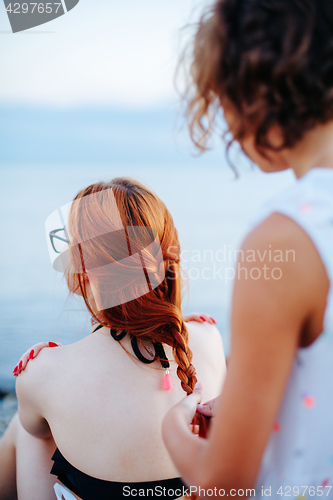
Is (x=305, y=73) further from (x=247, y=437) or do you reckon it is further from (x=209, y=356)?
(x=209, y=356)

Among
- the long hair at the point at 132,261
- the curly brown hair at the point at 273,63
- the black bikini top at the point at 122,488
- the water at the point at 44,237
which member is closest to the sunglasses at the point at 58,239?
the long hair at the point at 132,261

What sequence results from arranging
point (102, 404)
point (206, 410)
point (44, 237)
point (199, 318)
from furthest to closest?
1. point (44, 237)
2. point (199, 318)
3. point (102, 404)
4. point (206, 410)

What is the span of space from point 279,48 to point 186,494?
1218 mm

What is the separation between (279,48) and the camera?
0.56m

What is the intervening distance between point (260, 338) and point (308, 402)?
0.15 metres

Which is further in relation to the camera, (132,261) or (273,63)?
(132,261)

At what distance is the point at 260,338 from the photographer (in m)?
0.50

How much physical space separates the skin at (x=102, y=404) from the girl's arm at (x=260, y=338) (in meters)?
0.62

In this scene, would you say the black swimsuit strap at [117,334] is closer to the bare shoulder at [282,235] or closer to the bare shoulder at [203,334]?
the bare shoulder at [203,334]

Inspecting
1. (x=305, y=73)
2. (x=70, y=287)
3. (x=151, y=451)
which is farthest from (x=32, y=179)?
(x=305, y=73)

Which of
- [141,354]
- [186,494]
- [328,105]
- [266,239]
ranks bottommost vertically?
[186,494]

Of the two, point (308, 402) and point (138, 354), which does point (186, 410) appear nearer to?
point (308, 402)

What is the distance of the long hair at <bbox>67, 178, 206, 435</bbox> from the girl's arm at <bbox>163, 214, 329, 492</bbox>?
666 mm

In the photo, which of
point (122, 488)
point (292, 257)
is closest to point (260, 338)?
point (292, 257)
